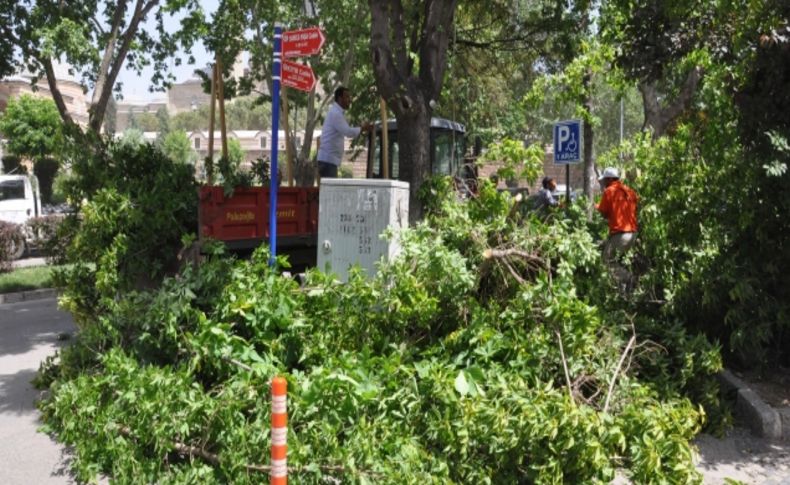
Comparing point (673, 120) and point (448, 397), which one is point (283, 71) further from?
point (673, 120)

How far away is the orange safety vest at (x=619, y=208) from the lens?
8234 millimetres

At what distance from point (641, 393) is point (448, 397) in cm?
162

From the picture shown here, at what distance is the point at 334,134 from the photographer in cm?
933

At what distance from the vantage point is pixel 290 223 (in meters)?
8.65

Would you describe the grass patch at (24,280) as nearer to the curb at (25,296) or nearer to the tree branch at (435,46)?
the curb at (25,296)

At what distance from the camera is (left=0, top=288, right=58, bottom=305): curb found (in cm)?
1281

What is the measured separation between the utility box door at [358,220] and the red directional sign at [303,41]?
132cm

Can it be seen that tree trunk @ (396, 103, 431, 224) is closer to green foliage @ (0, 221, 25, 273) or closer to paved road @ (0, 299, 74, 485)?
paved road @ (0, 299, 74, 485)

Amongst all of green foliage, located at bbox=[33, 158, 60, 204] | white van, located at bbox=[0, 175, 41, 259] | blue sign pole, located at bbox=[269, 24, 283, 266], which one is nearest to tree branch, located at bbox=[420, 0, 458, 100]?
blue sign pole, located at bbox=[269, 24, 283, 266]

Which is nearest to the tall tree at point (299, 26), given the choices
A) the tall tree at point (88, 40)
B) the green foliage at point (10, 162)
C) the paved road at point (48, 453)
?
the tall tree at point (88, 40)

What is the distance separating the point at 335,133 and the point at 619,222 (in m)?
3.70

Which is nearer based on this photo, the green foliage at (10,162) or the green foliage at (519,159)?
the green foliage at (519,159)

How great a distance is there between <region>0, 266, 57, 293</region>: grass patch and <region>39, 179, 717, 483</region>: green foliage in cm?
749

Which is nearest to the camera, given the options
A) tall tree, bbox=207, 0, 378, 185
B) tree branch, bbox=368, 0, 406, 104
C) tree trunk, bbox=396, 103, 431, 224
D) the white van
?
tree branch, bbox=368, 0, 406, 104
